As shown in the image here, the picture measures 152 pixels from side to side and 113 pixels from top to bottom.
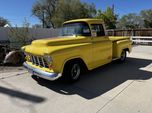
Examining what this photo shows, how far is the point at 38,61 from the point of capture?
5.54m

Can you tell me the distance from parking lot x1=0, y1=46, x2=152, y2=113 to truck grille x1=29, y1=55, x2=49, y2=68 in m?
0.66

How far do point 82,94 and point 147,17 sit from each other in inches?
2310

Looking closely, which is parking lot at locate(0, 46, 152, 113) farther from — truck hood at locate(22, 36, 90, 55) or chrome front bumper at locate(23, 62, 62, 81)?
truck hood at locate(22, 36, 90, 55)

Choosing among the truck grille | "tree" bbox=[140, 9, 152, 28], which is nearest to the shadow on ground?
the truck grille

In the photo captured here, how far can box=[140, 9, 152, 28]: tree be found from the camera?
5350 cm

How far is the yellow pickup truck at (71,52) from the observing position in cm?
501

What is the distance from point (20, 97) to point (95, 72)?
325 centimetres

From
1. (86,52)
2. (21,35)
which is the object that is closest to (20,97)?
(86,52)

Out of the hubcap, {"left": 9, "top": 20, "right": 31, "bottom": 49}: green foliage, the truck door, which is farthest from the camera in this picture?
{"left": 9, "top": 20, "right": 31, "bottom": 49}: green foliage

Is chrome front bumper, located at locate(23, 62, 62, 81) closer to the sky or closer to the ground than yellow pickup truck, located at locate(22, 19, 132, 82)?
closer to the ground

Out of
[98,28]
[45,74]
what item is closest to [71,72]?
[45,74]

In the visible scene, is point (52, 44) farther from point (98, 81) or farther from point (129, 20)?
point (129, 20)

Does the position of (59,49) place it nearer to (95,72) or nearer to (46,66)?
(46,66)

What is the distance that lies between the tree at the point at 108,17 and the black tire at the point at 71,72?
115 ft
